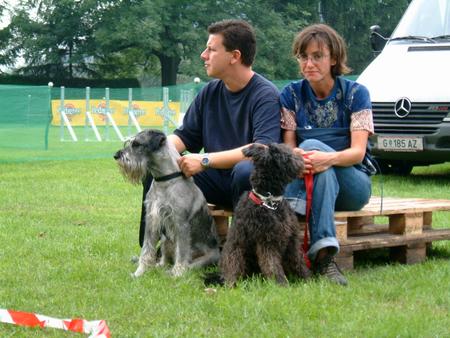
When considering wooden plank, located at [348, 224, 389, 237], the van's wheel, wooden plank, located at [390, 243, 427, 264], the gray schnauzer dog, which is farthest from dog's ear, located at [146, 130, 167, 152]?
the van's wheel

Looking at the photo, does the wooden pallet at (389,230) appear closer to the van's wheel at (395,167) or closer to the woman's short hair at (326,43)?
the woman's short hair at (326,43)

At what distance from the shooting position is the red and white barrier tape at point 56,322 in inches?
151

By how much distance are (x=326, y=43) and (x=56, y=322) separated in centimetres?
249

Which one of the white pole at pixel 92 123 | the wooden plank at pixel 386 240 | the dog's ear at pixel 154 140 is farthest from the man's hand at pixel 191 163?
the white pole at pixel 92 123

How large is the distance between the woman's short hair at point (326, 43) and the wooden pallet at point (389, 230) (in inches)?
37.9

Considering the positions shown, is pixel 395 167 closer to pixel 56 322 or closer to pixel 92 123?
pixel 56 322

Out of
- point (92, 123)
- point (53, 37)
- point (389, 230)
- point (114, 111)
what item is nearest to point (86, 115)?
point (92, 123)

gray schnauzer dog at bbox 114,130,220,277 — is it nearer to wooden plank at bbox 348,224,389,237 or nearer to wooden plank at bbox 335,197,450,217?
wooden plank at bbox 335,197,450,217

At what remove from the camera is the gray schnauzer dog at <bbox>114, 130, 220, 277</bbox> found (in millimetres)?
5352

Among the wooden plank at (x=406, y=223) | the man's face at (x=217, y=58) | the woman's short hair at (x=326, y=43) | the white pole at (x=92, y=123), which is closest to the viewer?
the woman's short hair at (x=326, y=43)

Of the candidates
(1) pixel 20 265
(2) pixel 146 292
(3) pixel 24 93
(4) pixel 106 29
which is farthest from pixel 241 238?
(4) pixel 106 29

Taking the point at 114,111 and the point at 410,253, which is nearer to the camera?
the point at 410,253

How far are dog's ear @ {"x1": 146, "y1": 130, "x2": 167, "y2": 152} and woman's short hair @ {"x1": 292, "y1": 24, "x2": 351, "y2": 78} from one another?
103 centimetres

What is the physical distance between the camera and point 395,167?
12.2m
